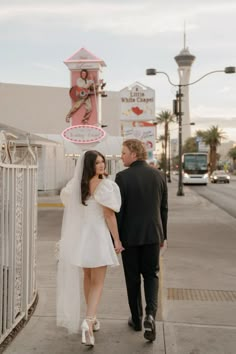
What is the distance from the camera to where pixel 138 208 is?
448 centimetres

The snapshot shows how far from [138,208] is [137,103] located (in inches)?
563

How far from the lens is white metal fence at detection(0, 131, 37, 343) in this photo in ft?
13.5

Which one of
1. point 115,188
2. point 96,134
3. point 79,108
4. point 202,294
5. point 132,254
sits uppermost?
point 79,108

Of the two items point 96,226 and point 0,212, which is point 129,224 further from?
point 0,212

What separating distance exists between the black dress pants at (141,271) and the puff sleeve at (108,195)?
1.74 feet

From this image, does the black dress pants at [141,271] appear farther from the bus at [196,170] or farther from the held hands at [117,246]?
the bus at [196,170]

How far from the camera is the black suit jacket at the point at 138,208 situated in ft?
14.6

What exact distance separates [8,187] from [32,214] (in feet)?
3.08

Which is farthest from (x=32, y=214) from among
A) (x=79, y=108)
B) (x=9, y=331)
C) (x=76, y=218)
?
(x=79, y=108)

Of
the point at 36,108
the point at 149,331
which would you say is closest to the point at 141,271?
the point at 149,331

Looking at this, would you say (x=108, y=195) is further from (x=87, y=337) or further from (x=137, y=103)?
(x=137, y=103)

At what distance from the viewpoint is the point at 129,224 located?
449 centimetres

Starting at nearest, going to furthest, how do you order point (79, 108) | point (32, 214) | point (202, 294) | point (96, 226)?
point (96, 226), point (32, 214), point (202, 294), point (79, 108)

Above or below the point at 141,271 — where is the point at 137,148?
above
